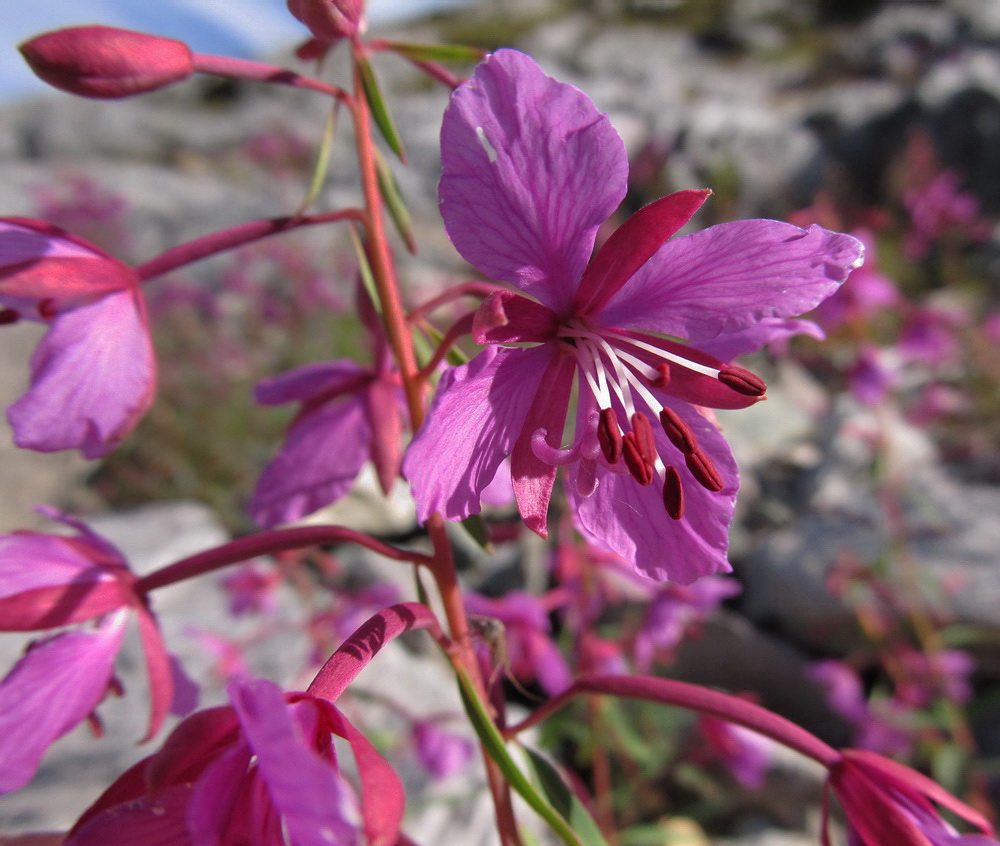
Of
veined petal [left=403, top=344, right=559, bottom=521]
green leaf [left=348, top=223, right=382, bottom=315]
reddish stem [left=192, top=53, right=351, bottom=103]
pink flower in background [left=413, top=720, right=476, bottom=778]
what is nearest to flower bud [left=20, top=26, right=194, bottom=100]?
reddish stem [left=192, top=53, right=351, bottom=103]

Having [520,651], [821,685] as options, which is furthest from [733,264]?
[821,685]

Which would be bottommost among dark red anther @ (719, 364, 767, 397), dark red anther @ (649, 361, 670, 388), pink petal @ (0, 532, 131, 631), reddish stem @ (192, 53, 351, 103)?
pink petal @ (0, 532, 131, 631)

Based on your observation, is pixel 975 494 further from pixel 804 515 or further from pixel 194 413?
pixel 194 413

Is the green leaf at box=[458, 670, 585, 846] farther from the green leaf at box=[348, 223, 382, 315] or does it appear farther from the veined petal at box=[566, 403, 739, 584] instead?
the green leaf at box=[348, 223, 382, 315]

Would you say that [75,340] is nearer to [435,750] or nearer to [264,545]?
[264,545]

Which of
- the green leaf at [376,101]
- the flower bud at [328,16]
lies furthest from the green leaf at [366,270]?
the flower bud at [328,16]

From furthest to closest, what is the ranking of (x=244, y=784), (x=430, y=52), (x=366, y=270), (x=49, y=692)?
(x=430, y=52) < (x=366, y=270) < (x=49, y=692) < (x=244, y=784)

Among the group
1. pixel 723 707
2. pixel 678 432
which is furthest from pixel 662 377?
pixel 723 707

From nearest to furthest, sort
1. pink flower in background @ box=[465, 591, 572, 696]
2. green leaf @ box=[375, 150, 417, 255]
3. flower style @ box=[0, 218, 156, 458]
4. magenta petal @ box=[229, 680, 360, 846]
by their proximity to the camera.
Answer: magenta petal @ box=[229, 680, 360, 846]
flower style @ box=[0, 218, 156, 458]
green leaf @ box=[375, 150, 417, 255]
pink flower in background @ box=[465, 591, 572, 696]
